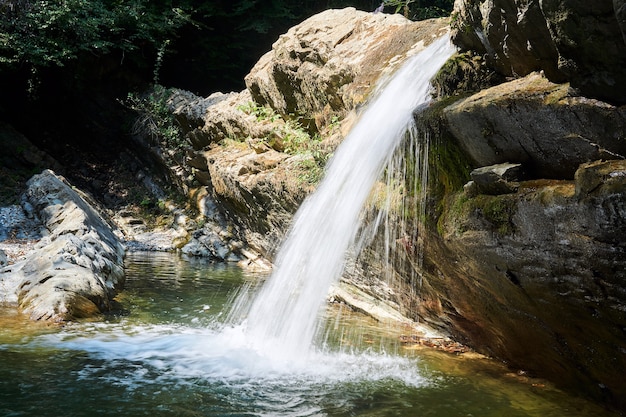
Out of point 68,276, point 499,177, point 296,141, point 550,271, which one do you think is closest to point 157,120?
point 296,141

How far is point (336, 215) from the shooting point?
650cm

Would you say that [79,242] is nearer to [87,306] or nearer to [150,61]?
[87,306]

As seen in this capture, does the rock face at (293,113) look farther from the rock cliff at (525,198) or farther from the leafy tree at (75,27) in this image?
the leafy tree at (75,27)

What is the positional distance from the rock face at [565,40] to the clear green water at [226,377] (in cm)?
276

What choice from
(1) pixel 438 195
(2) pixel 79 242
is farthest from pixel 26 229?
(1) pixel 438 195

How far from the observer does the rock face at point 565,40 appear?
335cm

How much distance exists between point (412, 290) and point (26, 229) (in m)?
10.1

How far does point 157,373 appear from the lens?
16.4ft

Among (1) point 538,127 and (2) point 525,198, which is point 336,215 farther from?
(1) point 538,127

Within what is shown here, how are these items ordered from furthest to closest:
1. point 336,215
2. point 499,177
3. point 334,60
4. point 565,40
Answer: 1. point 334,60
2. point 336,215
3. point 499,177
4. point 565,40

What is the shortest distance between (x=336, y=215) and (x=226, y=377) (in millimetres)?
2431

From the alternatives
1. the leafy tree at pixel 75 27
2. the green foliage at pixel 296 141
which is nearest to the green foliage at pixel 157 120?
the leafy tree at pixel 75 27

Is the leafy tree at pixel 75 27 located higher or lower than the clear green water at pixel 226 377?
higher

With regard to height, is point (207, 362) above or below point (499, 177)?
below
